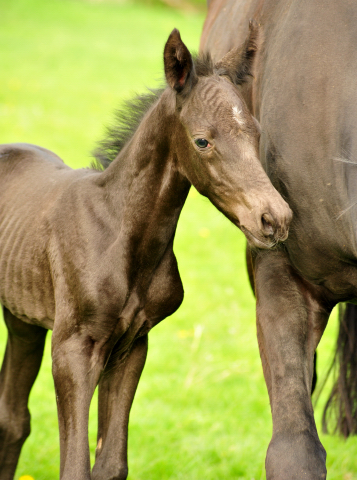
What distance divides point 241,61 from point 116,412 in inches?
63.1

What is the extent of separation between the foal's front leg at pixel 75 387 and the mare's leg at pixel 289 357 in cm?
70

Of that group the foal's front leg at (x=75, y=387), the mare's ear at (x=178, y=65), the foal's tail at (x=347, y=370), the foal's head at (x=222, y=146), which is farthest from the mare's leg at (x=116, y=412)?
the foal's tail at (x=347, y=370)

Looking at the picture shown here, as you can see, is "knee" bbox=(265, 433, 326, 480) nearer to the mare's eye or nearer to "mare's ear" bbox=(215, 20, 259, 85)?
the mare's eye

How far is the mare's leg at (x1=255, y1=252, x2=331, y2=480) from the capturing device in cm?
251

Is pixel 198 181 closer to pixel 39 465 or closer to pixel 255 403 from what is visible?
pixel 39 465

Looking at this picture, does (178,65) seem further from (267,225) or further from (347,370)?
(347,370)

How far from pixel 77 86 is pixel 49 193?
519 inches

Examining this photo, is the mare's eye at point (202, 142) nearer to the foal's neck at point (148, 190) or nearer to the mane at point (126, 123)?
the foal's neck at point (148, 190)

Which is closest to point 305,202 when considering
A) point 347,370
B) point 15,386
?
point 347,370

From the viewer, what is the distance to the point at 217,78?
2482 mm

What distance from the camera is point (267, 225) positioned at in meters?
2.23

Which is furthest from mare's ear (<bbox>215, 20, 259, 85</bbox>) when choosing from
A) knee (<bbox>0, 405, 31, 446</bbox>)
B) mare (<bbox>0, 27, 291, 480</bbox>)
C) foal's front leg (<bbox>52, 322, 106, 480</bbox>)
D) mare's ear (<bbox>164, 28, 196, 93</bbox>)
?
knee (<bbox>0, 405, 31, 446</bbox>)

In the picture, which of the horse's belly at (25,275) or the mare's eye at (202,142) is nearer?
the mare's eye at (202,142)

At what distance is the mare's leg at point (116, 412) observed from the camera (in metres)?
2.93
